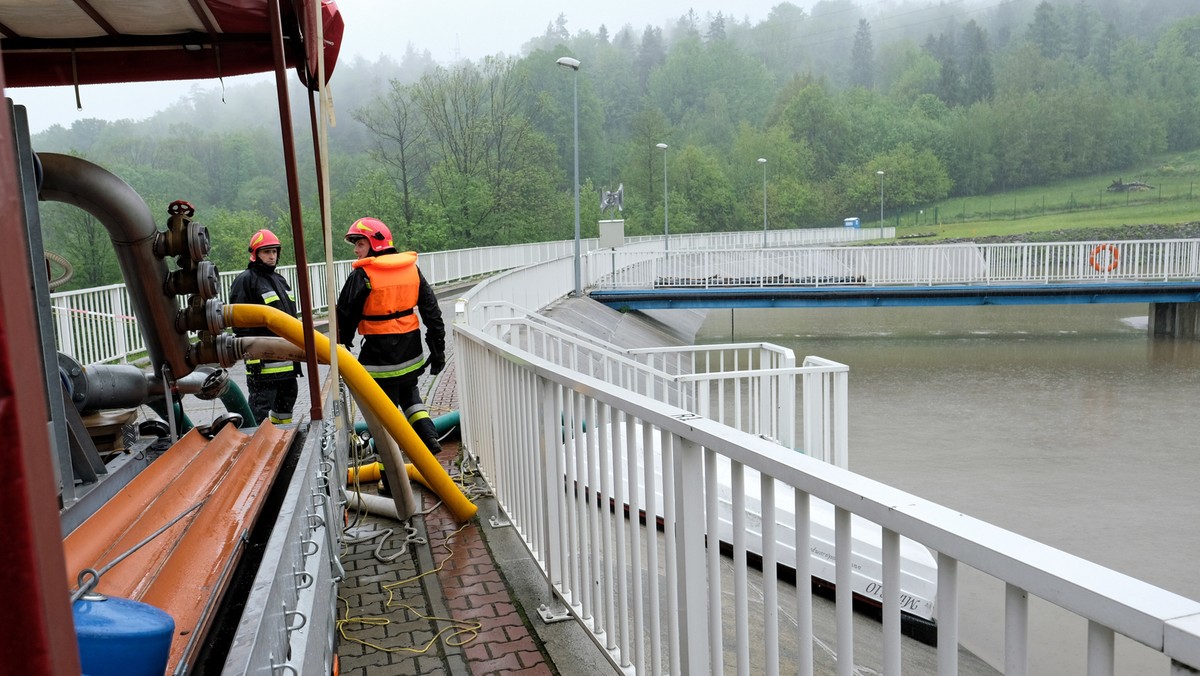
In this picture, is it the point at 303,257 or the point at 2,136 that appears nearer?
the point at 2,136

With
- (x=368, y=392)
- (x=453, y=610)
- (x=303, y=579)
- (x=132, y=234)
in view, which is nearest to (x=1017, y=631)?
(x=303, y=579)

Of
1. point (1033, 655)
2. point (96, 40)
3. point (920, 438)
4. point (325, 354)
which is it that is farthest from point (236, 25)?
point (920, 438)

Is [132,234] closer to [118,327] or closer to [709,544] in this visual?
[709,544]

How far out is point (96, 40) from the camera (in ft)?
13.4

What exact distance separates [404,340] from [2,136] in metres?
5.99

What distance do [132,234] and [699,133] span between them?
448 ft

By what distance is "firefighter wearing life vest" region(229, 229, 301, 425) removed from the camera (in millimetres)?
6781

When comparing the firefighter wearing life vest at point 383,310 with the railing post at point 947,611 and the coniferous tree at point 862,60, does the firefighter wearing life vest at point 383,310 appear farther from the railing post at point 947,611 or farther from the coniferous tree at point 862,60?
the coniferous tree at point 862,60

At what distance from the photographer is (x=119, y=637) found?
4.42ft

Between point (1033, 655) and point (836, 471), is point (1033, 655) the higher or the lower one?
the lower one

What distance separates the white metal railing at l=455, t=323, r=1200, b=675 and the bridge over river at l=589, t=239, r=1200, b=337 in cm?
2184

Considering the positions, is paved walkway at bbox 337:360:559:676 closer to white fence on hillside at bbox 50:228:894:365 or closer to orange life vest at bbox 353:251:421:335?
orange life vest at bbox 353:251:421:335

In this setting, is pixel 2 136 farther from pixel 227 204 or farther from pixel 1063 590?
pixel 227 204

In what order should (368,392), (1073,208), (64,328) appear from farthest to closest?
1. (1073,208)
2. (64,328)
3. (368,392)
